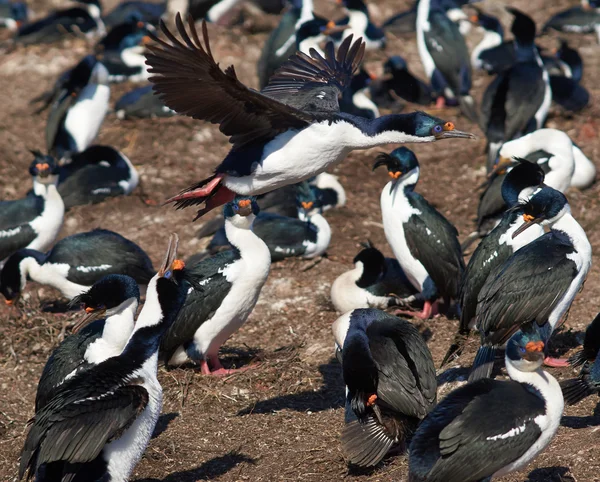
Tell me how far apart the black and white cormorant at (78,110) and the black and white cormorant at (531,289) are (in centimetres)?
701

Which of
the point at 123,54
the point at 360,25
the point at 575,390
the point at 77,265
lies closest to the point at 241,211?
the point at 77,265

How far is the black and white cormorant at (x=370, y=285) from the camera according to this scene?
27.9 feet

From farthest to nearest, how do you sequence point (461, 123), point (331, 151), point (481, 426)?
point (461, 123) < point (331, 151) < point (481, 426)

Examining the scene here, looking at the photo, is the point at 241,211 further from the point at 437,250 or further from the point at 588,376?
the point at 588,376

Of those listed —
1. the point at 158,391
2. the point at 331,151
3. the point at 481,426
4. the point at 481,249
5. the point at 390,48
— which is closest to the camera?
the point at 481,426

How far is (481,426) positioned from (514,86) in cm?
718

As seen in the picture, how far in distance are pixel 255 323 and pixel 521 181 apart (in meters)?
2.55

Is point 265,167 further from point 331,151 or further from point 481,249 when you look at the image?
point 481,249

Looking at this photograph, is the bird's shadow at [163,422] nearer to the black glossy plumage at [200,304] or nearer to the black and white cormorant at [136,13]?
the black glossy plumage at [200,304]

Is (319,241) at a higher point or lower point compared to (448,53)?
higher

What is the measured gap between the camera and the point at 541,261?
22.1ft

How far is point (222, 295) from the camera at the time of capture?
748 cm

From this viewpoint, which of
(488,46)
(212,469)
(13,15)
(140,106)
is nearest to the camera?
(212,469)

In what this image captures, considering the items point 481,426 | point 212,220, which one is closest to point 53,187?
point 212,220
